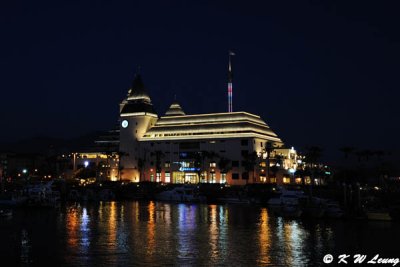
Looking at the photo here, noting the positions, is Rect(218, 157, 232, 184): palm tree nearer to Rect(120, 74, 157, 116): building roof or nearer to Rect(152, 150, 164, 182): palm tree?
Rect(152, 150, 164, 182): palm tree

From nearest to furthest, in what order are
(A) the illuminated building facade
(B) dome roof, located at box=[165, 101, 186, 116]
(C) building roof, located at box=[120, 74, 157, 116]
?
(A) the illuminated building facade, (C) building roof, located at box=[120, 74, 157, 116], (B) dome roof, located at box=[165, 101, 186, 116]

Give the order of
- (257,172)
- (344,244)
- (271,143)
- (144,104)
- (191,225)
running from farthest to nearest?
(144,104)
(271,143)
(257,172)
(191,225)
(344,244)

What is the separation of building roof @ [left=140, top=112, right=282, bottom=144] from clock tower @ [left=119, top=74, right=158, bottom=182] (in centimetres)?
320

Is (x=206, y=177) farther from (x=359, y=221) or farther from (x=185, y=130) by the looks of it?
(x=359, y=221)

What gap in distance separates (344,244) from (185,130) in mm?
108940

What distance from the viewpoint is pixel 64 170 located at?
163625 mm

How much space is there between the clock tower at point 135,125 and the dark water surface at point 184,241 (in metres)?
89.9

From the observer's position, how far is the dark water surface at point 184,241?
34750 millimetres

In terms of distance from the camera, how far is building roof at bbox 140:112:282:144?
13938cm

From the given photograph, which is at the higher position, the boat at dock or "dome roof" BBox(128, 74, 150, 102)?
"dome roof" BBox(128, 74, 150, 102)

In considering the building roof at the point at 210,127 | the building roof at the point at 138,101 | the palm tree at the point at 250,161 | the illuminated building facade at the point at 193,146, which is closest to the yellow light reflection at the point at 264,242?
the palm tree at the point at 250,161

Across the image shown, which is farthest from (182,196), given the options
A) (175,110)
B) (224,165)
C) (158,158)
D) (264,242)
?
(175,110)

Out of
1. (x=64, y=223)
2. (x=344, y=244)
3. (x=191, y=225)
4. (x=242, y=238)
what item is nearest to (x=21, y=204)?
(x=64, y=223)

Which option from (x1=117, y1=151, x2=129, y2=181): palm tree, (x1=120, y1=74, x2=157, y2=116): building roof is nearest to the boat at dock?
(x1=117, y1=151, x2=129, y2=181): palm tree
